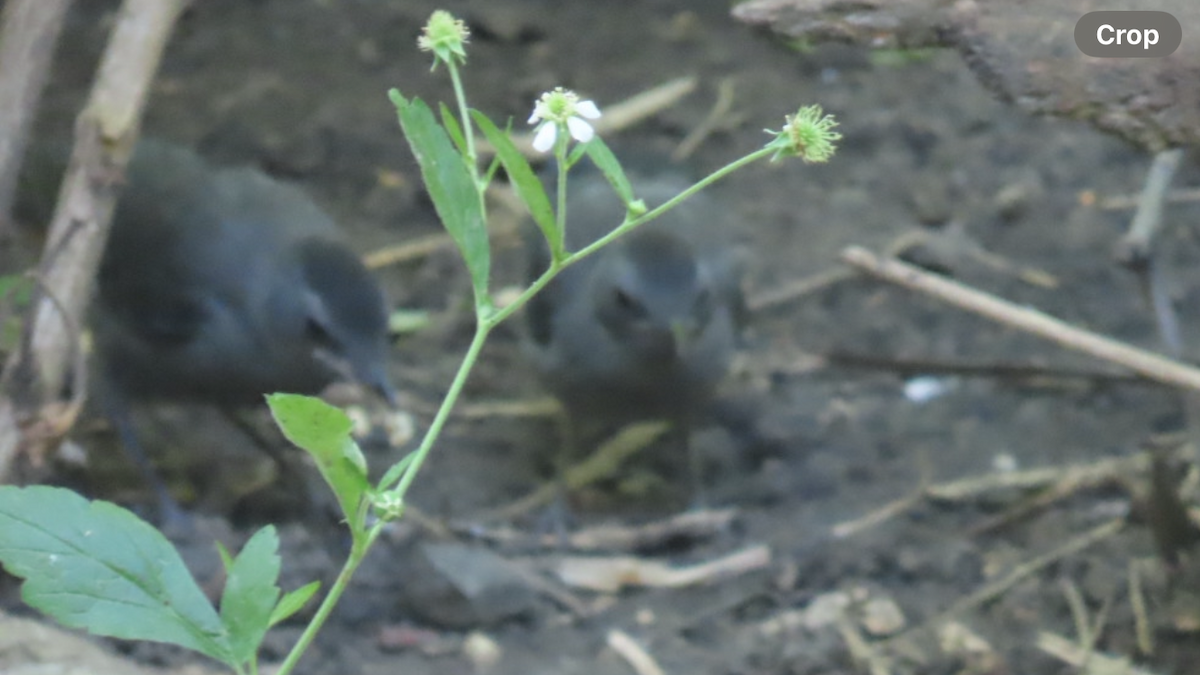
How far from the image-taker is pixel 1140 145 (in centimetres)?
242

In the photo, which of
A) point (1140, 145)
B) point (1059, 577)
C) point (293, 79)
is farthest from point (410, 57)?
point (1140, 145)

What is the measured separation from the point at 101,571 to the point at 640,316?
257 cm

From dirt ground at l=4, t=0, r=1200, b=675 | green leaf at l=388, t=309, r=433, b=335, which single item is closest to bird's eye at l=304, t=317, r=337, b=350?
dirt ground at l=4, t=0, r=1200, b=675

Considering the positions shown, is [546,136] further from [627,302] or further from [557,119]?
[627,302]

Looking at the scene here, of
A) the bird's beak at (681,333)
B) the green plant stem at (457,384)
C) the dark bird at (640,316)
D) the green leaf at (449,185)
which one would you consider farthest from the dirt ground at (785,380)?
the green leaf at (449,185)

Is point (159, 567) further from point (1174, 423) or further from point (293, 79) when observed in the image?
point (293, 79)

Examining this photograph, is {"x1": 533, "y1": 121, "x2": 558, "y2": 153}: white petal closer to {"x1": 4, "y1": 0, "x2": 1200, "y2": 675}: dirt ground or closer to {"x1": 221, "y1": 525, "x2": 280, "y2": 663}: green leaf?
{"x1": 221, "y1": 525, "x2": 280, "y2": 663}: green leaf

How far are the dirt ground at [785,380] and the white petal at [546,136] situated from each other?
6.25ft

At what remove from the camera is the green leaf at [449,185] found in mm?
1615

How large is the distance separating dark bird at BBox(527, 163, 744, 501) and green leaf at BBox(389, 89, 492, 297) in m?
2.39

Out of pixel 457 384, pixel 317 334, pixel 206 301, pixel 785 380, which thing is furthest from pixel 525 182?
pixel 785 380

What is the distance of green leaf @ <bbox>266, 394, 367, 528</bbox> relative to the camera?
1453 millimetres

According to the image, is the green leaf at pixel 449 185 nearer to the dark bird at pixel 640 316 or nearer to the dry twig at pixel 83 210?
→ the dry twig at pixel 83 210

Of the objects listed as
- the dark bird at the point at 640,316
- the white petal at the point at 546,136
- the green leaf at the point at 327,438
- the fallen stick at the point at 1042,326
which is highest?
the white petal at the point at 546,136
